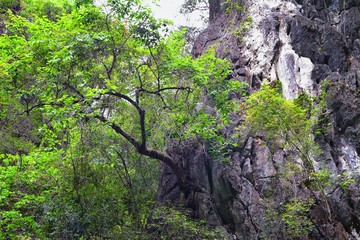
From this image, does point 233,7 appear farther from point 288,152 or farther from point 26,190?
point 26,190

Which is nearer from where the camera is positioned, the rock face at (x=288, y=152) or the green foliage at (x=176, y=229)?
the rock face at (x=288, y=152)

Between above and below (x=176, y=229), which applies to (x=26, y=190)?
above

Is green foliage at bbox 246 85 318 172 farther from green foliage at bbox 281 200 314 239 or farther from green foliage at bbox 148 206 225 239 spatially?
green foliage at bbox 148 206 225 239

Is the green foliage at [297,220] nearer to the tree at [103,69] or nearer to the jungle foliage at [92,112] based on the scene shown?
the jungle foliage at [92,112]

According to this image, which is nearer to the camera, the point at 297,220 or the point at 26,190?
the point at 297,220

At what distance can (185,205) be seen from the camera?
431 inches

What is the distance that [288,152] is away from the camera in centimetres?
910

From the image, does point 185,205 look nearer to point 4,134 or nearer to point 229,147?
point 229,147

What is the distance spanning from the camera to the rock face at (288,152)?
784 cm

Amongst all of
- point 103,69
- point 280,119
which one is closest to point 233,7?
point 103,69

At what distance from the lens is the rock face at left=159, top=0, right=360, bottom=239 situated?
7840mm

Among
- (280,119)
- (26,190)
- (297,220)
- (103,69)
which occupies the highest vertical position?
(103,69)

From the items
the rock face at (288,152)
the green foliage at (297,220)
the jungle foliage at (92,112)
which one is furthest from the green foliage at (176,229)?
the green foliage at (297,220)

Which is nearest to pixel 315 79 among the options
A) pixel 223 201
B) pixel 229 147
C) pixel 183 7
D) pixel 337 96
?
pixel 337 96
